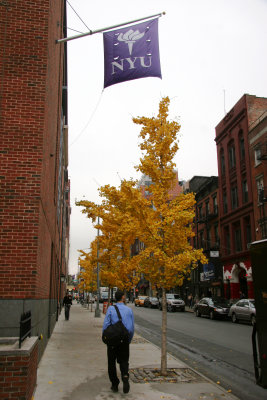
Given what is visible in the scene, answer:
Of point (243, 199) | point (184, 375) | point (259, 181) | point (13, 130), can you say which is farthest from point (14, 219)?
point (243, 199)

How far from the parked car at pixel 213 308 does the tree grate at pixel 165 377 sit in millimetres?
18562

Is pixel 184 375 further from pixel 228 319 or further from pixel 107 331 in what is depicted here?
pixel 228 319

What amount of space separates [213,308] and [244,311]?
172 inches

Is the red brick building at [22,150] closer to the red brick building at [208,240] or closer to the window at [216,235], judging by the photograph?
the red brick building at [208,240]

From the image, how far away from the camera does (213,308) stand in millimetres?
26938

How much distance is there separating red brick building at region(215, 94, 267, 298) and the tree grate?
964 inches

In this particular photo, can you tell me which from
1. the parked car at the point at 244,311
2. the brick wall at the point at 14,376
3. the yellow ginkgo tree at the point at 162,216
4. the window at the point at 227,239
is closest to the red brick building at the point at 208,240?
the window at the point at 227,239

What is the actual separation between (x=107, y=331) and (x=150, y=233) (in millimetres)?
3122

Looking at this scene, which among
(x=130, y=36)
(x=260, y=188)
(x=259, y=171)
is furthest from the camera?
(x=259, y=171)

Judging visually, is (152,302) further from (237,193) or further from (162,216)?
(162,216)

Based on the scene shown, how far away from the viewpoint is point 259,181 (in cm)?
3164

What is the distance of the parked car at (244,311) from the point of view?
21.8 metres

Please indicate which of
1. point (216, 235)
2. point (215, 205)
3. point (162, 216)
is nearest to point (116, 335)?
point (162, 216)

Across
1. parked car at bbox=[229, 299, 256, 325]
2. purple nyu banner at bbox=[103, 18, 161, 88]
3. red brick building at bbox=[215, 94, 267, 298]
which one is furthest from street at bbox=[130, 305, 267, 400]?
red brick building at bbox=[215, 94, 267, 298]
